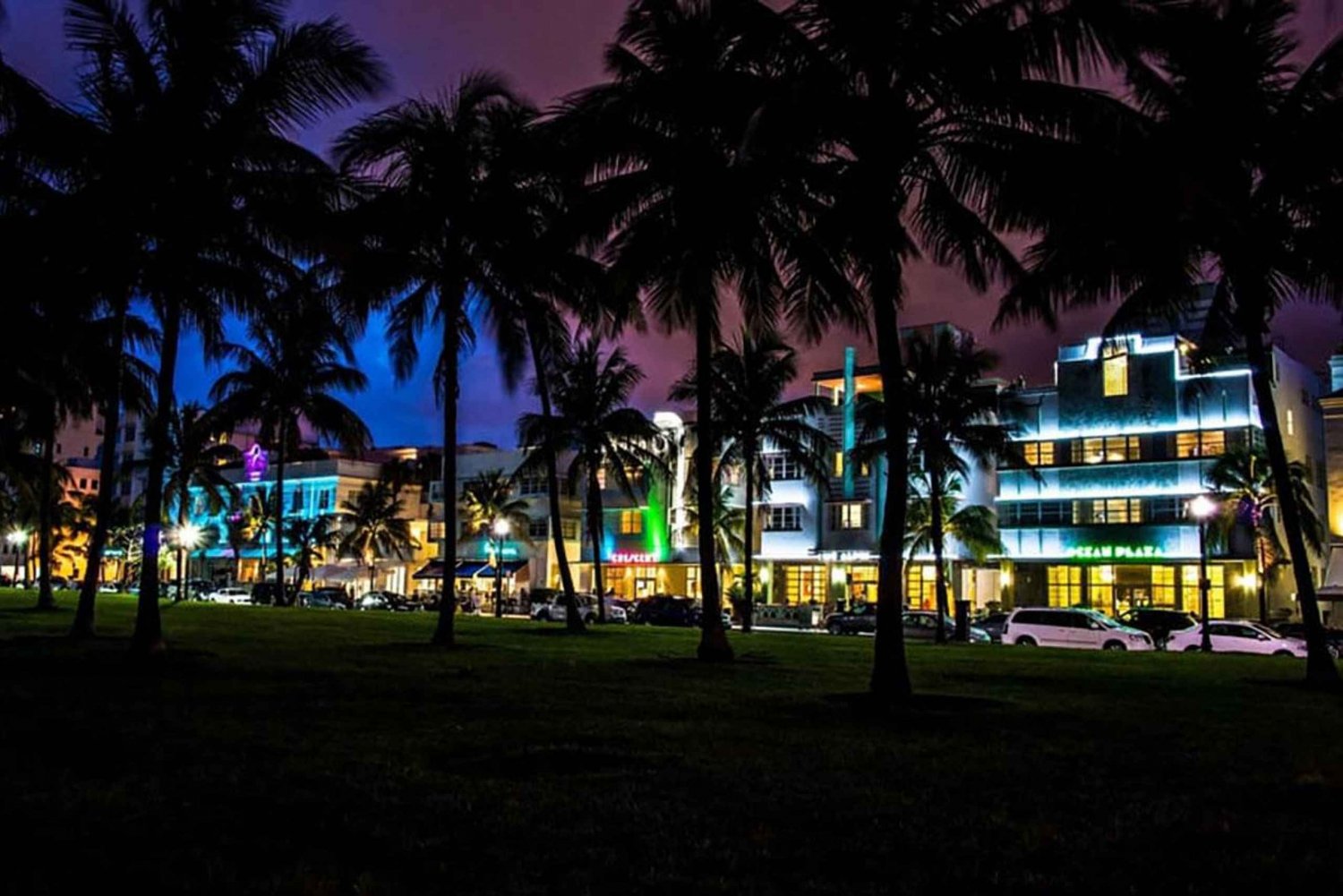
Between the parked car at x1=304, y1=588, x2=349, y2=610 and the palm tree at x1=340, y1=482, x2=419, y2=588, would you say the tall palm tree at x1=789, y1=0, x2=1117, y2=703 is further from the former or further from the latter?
the palm tree at x1=340, y1=482, x2=419, y2=588

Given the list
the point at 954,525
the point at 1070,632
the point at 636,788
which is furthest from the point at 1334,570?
the point at 636,788

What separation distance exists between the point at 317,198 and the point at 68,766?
12951mm

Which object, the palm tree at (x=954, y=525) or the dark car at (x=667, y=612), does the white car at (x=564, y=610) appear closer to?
the dark car at (x=667, y=612)

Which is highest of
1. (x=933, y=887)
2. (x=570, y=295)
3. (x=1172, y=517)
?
(x=570, y=295)

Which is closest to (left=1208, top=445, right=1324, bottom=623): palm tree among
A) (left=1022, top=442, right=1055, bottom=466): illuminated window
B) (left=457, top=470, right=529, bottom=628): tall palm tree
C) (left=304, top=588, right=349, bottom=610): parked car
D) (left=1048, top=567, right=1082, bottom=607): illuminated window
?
(left=1048, top=567, right=1082, bottom=607): illuminated window

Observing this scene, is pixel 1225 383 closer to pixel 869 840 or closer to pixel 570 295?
pixel 570 295

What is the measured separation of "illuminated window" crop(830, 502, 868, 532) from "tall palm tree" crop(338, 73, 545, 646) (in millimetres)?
41667

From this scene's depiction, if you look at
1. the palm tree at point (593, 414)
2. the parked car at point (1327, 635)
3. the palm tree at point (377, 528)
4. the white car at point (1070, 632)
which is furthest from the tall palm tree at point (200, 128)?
the palm tree at point (377, 528)

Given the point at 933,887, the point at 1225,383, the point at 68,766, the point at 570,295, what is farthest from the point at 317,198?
the point at 1225,383

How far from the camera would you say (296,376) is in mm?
47000

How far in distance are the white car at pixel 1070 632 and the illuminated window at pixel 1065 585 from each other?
1956 centimetres

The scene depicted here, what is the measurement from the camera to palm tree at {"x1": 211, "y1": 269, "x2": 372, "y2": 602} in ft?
74.8

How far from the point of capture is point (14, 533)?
86938mm

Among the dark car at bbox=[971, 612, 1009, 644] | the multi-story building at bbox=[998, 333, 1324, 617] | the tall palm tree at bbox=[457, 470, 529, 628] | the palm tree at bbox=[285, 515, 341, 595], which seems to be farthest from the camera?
the palm tree at bbox=[285, 515, 341, 595]
